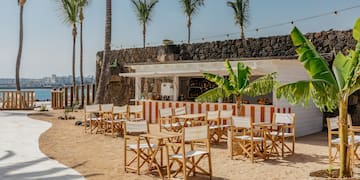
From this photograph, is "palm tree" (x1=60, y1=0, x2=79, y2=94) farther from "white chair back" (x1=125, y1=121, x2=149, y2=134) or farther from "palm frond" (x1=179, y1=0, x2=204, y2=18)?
"white chair back" (x1=125, y1=121, x2=149, y2=134)

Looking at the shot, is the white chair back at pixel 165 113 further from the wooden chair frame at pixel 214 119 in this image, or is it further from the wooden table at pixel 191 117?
the wooden chair frame at pixel 214 119

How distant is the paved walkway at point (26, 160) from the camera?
21.1ft

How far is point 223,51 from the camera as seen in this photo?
18.0 m

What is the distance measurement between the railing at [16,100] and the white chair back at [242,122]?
15.5 m

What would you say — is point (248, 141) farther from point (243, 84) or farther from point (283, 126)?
point (243, 84)

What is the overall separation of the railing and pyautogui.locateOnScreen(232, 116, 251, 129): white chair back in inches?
610

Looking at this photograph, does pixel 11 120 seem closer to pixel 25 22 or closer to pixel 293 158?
pixel 25 22

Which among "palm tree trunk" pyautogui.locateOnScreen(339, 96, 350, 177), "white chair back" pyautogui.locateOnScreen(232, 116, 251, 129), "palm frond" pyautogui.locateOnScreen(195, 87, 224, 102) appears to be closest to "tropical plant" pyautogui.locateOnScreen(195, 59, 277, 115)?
"palm frond" pyautogui.locateOnScreen(195, 87, 224, 102)

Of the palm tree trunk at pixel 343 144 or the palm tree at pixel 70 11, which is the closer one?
the palm tree trunk at pixel 343 144

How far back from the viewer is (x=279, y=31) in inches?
632

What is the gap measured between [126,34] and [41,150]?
16.7 metres

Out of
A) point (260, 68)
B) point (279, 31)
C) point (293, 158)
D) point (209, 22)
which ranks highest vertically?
point (209, 22)

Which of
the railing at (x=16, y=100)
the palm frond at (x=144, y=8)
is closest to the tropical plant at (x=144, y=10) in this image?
the palm frond at (x=144, y=8)

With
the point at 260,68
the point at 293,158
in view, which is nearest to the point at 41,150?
the point at 293,158
